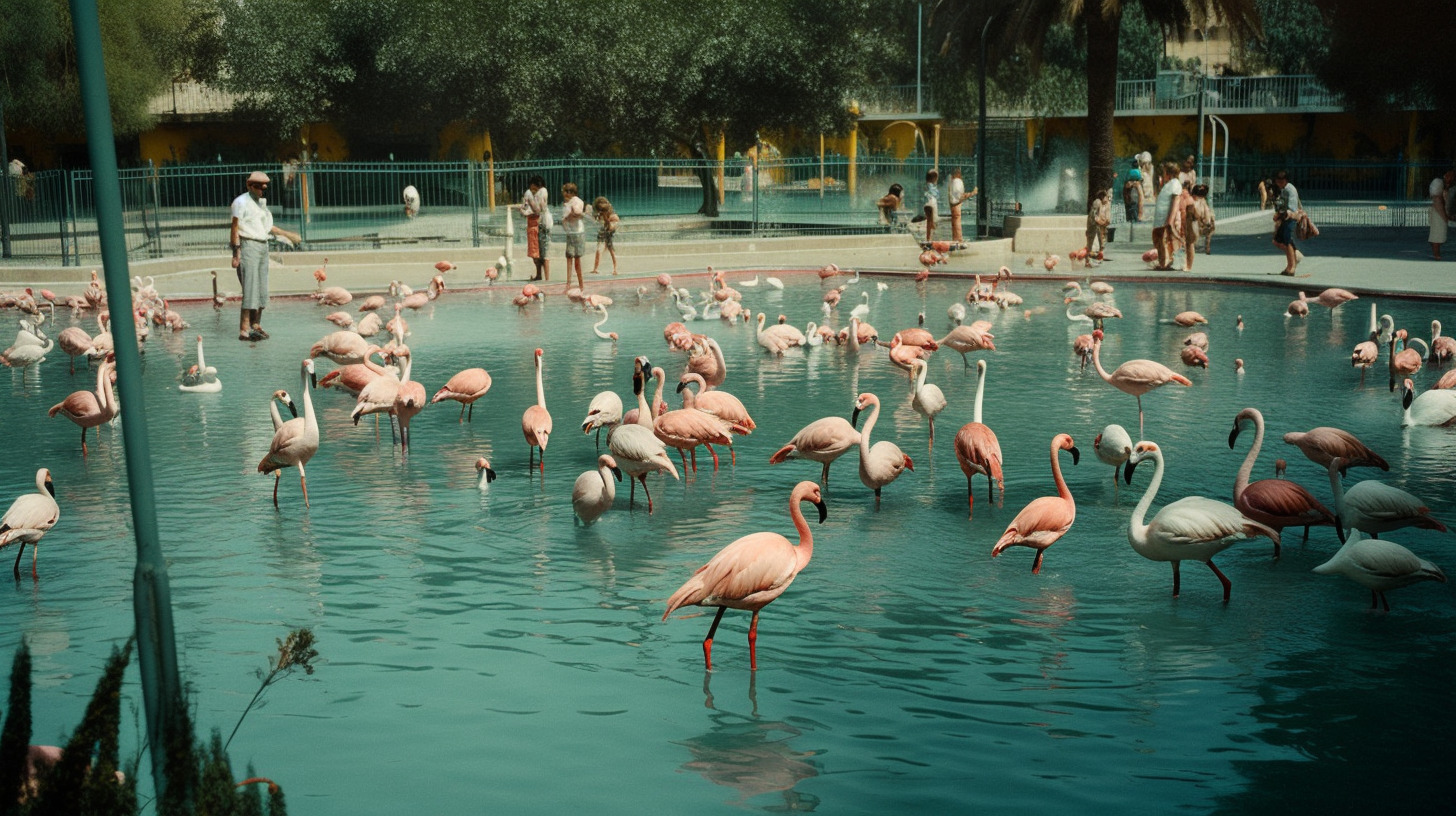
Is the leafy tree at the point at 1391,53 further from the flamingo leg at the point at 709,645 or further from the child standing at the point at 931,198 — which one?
→ the flamingo leg at the point at 709,645

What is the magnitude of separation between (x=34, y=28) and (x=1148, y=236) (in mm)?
29507

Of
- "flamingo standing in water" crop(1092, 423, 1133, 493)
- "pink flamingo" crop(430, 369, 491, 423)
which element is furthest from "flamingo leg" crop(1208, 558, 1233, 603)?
"pink flamingo" crop(430, 369, 491, 423)

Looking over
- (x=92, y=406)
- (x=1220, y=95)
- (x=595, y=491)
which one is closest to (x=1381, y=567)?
(x=595, y=491)

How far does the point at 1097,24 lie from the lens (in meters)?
27.3

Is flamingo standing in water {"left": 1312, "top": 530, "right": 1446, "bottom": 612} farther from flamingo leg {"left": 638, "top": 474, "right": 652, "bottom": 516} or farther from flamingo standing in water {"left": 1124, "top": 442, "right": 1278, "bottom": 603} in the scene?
flamingo leg {"left": 638, "top": 474, "right": 652, "bottom": 516}

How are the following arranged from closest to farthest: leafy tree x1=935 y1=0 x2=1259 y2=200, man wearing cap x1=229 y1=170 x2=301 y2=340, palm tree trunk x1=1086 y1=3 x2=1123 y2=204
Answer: man wearing cap x1=229 y1=170 x2=301 y2=340
leafy tree x1=935 y1=0 x2=1259 y2=200
palm tree trunk x1=1086 y1=3 x2=1123 y2=204

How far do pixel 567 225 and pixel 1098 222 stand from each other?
35.9ft

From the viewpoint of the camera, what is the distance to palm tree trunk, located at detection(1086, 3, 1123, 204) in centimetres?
2728

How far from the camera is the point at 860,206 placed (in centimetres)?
3803

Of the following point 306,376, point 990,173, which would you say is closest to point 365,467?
point 306,376

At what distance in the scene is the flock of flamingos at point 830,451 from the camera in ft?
22.8

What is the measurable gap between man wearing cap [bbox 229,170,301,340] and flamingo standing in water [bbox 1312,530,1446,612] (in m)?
13.3

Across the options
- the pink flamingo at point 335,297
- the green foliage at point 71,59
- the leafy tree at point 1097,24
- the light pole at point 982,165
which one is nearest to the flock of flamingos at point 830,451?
the pink flamingo at point 335,297

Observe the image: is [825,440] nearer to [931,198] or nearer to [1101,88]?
[1101,88]
